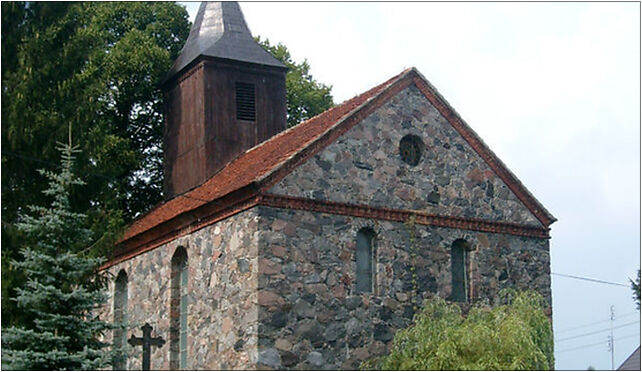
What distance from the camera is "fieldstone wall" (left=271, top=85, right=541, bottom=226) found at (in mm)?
20812

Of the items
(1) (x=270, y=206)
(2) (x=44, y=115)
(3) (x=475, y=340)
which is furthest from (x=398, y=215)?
(2) (x=44, y=115)

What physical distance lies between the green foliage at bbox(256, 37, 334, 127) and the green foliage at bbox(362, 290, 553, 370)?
1435 cm

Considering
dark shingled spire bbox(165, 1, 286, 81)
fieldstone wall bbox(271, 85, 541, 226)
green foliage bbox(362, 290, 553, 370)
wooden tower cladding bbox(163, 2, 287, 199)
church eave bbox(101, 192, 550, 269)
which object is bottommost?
green foliage bbox(362, 290, 553, 370)

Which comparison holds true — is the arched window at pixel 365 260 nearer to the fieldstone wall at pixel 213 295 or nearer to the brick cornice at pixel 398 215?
the brick cornice at pixel 398 215

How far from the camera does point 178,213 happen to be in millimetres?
22500

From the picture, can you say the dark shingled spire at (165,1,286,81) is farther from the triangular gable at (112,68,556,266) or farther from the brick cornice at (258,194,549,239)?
the brick cornice at (258,194,549,239)

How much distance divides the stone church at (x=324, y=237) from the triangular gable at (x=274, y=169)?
43 mm

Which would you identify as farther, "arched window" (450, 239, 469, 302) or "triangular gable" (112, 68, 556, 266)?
"arched window" (450, 239, 469, 302)

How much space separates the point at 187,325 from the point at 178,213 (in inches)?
98.1

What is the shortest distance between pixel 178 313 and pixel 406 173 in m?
5.95

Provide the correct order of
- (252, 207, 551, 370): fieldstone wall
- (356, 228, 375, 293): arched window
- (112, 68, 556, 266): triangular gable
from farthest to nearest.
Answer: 1. (356, 228, 375, 293): arched window
2. (112, 68, 556, 266): triangular gable
3. (252, 207, 551, 370): fieldstone wall

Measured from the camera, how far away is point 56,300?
17.4m

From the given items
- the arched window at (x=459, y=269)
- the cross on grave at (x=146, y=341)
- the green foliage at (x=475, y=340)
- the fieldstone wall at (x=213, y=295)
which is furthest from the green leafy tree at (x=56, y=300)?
the arched window at (x=459, y=269)

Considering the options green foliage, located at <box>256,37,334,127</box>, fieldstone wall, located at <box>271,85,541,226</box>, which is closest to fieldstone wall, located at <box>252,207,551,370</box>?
fieldstone wall, located at <box>271,85,541,226</box>
